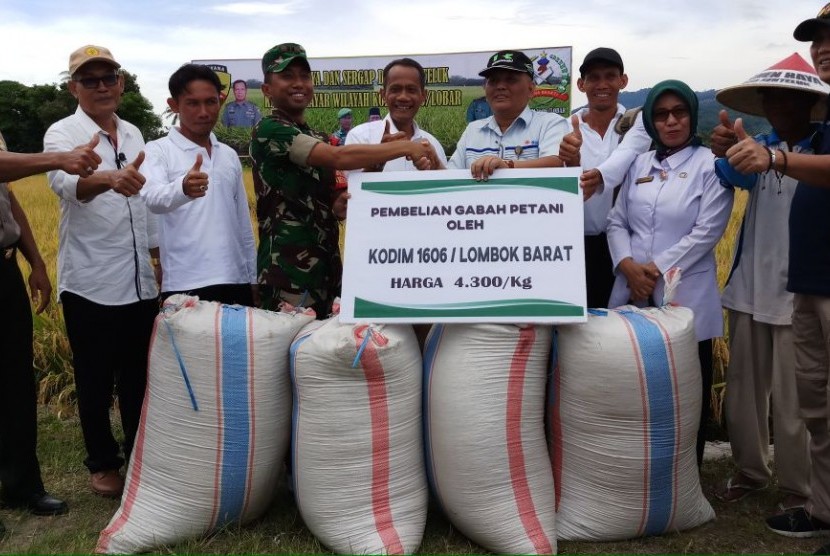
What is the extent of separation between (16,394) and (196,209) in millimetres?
1173

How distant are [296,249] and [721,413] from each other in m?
2.80

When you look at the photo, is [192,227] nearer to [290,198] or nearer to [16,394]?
[290,198]

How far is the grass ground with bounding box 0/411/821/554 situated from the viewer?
2924mm

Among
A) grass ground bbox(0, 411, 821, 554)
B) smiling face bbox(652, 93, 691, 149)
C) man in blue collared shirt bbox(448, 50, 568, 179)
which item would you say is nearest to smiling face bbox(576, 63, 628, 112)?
man in blue collared shirt bbox(448, 50, 568, 179)

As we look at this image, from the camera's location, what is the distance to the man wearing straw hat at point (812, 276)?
2.66 m

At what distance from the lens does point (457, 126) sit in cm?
1176

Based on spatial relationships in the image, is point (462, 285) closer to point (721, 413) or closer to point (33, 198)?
point (721, 413)

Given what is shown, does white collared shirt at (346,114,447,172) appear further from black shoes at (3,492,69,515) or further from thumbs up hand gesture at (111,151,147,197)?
black shoes at (3,492,69,515)

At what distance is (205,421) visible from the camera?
9.40 ft

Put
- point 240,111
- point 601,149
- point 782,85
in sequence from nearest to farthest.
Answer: point 782,85 < point 601,149 < point 240,111

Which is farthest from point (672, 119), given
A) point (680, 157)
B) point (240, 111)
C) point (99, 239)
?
point (240, 111)

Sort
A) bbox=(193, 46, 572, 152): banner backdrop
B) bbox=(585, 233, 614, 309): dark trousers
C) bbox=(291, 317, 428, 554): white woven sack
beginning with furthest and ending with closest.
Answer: bbox=(193, 46, 572, 152): banner backdrop → bbox=(585, 233, 614, 309): dark trousers → bbox=(291, 317, 428, 554): white woven sack

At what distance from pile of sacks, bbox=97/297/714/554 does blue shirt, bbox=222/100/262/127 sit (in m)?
9.26

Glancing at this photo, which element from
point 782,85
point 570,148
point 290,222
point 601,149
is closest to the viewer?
point 782,85
